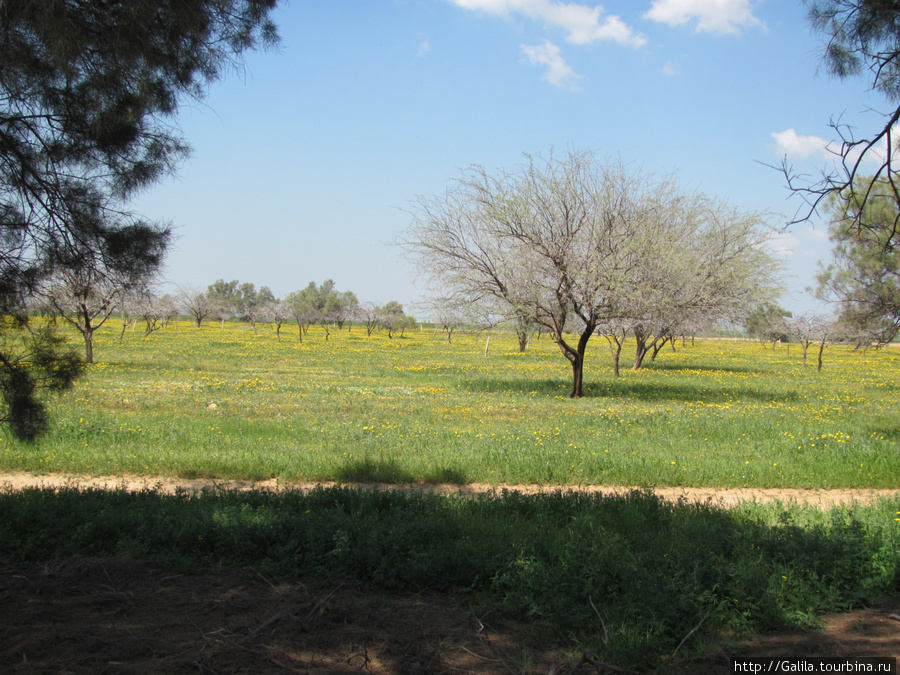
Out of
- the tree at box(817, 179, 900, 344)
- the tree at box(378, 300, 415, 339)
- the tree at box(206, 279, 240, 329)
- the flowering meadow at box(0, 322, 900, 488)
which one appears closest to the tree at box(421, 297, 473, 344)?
the flowering meadow at box(0, 322, 900, 488)

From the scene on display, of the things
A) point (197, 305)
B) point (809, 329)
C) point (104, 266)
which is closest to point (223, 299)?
point (197, 305)

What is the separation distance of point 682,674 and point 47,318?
230 inches

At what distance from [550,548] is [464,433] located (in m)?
6.39

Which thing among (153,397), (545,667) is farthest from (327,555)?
(153,397)

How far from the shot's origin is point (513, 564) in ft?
15.3

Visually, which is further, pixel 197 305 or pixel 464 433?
pixel 197 305

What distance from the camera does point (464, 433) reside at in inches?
447

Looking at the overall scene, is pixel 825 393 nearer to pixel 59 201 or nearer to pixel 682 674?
pixel 682 674

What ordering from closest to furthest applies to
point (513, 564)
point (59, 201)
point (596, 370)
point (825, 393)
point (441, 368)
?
point (513, 564) < point (59, 201) < point (825, 393) < point (441, 368) < point (596, 370)

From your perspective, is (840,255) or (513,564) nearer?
(513,564)

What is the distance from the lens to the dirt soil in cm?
334

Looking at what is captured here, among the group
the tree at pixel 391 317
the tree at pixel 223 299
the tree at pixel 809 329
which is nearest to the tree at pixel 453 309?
the tree at pixel 809 329

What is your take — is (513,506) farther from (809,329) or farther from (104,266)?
(809,329)

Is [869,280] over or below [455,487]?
over
